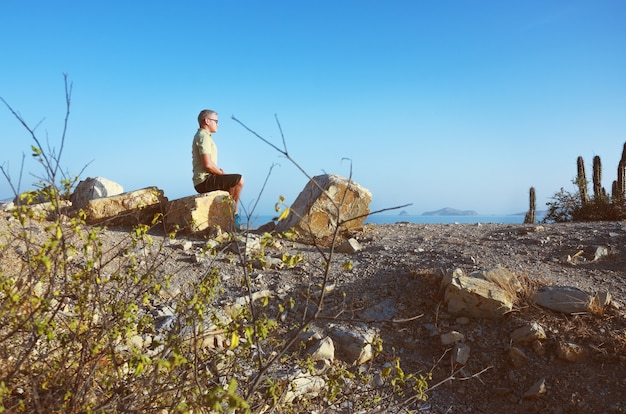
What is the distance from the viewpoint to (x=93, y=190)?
9891 millimetres

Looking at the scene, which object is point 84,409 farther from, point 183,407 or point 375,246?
point 375,246

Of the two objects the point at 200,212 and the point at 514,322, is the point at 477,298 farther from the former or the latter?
the point at 200,212

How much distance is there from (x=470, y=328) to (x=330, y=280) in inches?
65.1

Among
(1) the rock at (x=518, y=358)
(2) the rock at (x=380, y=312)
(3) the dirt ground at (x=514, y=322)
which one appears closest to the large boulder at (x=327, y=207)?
(3) the dirt ground at (x=514, y=322)

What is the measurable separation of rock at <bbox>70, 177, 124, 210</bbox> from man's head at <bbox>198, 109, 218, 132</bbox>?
3378mm

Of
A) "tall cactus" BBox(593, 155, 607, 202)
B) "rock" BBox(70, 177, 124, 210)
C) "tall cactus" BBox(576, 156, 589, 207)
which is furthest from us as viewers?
"tall cactus" BBox(593, 155, 607, 202)

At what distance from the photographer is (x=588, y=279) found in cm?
538

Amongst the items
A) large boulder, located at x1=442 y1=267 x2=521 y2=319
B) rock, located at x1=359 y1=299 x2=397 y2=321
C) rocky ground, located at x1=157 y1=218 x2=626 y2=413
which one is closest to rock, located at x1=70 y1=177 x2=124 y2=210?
rocky ground, located at x1=157 y1=218 x2=626 y2=413

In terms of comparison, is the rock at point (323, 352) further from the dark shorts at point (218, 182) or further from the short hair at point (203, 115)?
the short hair at point (203, 115)

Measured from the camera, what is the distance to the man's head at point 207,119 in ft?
25.1

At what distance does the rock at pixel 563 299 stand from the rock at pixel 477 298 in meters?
0.29

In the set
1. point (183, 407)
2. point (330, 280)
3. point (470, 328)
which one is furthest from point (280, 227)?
point (183, 407)

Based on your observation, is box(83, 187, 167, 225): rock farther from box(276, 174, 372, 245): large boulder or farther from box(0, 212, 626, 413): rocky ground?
box(276, 174, 372, 245): large boulder

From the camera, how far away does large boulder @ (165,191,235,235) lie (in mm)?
7277
